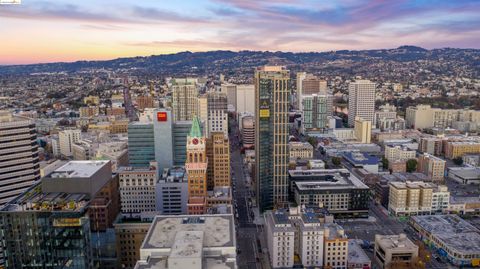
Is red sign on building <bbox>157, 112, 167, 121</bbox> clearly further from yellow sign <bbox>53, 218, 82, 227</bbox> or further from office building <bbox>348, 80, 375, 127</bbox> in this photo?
office building <bbox>348, 80, 375, 127</bbox>

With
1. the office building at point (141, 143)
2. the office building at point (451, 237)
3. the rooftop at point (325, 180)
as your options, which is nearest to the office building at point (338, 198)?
the rooftop at point (325, 180)

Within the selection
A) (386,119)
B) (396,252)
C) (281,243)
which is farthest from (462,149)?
(281,243)

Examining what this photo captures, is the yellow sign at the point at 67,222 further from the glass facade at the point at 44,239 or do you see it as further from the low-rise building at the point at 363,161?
the low-rise building at the point at 363,161

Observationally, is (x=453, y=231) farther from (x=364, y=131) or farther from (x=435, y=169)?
(x=364, y=131)

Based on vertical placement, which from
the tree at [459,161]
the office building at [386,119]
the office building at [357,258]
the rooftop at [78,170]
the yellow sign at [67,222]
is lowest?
the office building at [357,258]

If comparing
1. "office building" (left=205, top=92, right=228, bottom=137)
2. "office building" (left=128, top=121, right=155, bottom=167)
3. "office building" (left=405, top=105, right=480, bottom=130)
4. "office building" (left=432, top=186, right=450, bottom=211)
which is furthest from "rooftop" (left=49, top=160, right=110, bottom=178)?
"office building" (left=405, top=105, right=480, bottom=130)
